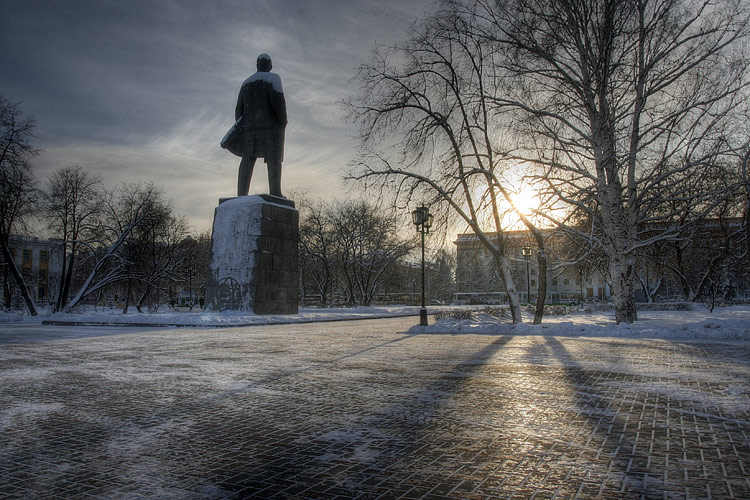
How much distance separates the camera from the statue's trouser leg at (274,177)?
21878mm

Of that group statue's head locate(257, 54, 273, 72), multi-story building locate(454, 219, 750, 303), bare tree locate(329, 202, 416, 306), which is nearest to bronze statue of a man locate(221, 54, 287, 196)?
statue's head locate(257, 54, 273, 72)

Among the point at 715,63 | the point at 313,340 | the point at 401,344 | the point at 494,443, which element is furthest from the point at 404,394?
the point at 715,63

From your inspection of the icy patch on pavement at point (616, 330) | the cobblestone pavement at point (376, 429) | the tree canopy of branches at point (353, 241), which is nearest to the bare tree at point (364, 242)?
the tree canopy of branches at point (353, 241)

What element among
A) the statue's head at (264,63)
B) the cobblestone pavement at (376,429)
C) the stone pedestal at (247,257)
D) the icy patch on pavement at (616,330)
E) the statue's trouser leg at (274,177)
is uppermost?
the statue's head at (264,63)

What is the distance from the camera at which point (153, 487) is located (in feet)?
9.82

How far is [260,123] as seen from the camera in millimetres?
21328

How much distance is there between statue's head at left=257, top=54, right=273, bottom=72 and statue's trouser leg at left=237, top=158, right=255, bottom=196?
3811mm

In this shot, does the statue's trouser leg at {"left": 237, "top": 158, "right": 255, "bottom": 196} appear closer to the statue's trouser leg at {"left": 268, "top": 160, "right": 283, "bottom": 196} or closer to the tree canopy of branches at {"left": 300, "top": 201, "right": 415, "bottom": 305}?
the statue's trouser leg at {"left": 268, "top": 160, "right": 283, "bottom": 196}

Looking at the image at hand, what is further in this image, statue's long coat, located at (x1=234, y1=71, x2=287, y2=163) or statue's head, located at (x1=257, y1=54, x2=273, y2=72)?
statue's head, located at (x1=257, y1=54, x2=273, y2=72)

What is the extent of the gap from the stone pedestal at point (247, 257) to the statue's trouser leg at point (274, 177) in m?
0.46

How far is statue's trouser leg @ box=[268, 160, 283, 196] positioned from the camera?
21.9m

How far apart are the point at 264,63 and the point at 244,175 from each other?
15.5 ft

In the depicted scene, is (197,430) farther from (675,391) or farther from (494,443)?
(675,391)

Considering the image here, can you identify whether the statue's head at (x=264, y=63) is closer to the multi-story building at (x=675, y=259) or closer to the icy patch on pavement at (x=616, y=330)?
the multi-story building at (x=675, y=259)
